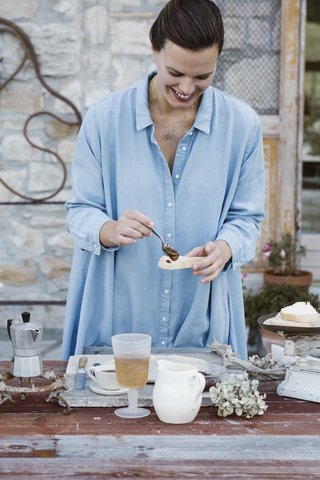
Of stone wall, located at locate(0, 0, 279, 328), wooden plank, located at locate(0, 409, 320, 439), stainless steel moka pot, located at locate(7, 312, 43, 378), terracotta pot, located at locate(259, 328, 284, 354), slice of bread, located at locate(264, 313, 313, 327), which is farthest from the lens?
stone wall, located at locate(0, 0, 279, 328)

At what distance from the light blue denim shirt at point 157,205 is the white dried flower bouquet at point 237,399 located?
1.75 feet

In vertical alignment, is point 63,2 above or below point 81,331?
above

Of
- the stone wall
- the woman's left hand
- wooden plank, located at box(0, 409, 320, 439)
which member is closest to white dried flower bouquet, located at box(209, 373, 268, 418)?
wooden plank, located at box(0, 409, 320, 439)

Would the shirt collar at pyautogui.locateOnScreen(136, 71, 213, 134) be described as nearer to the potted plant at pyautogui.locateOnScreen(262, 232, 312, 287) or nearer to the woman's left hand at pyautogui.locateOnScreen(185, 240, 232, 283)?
the woman's left hand at pyautogui.locateOnScreen(185, 240, 232, 283)

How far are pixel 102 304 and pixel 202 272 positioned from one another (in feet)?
1.40

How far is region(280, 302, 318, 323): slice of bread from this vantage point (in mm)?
1523

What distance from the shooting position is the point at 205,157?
6.28ft

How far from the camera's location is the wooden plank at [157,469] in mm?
1092

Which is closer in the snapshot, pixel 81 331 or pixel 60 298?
pixel 81 331

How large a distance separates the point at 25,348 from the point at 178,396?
15.6 inches

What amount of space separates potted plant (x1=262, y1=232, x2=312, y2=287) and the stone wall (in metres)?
1.17

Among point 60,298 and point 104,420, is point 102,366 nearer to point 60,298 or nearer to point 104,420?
point 104,420

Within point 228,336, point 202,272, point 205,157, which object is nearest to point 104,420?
point 202,272

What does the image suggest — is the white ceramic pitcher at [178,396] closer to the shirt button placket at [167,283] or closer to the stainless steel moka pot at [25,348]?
the stainless steel moka pot at [25,348]
